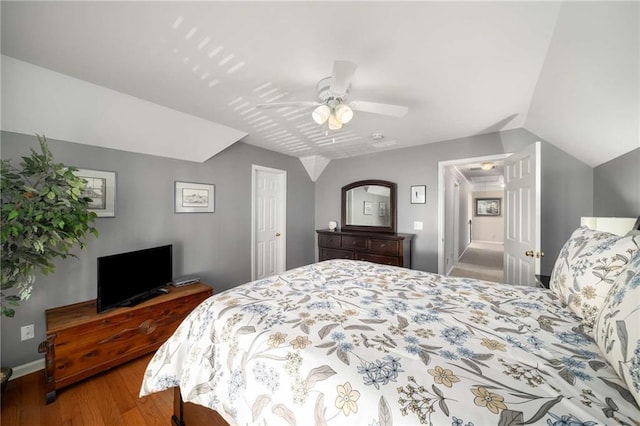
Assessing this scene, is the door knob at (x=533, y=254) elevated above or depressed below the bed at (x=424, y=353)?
above

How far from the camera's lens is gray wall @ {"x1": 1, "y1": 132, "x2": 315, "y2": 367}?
1961 millimetres

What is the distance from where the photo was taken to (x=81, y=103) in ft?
6.39

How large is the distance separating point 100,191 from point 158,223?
1.98 ft

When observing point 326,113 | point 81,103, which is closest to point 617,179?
point 326,113

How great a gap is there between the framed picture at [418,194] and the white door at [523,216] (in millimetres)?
971

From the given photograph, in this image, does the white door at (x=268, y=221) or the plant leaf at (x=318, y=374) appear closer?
the plant leaf at (x=318, y=374)

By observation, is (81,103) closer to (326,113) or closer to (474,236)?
(326,113)

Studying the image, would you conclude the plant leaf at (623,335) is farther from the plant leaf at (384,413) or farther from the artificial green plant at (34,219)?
the artificial green plant at (34,219)

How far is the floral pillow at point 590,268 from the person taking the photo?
94 cm

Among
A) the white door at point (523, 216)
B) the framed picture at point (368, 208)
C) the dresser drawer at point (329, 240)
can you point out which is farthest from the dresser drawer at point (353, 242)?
the white door at point (523, 216)

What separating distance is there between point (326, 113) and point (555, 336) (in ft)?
5.46

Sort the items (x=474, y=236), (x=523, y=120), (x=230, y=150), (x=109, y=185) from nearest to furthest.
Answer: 1. (x=109, y=185)
2. (x=523, y=120)
3. (x=230, y=150)
4. (x=474, y=236)

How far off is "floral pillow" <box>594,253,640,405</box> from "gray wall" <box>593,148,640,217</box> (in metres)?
1.84

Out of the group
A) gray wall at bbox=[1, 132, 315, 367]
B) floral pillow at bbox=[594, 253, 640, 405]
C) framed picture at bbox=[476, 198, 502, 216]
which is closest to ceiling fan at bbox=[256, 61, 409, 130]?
floral pillow at bbox=[594, 253, 640, 405]
